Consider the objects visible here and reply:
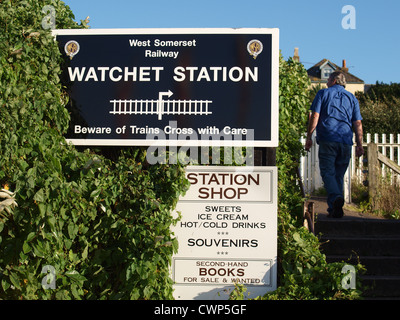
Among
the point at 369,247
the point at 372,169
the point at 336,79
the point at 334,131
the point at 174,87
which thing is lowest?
the point at 369,247

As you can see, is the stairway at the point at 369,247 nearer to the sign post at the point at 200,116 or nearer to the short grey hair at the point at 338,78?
the sign post at the point at 200,116

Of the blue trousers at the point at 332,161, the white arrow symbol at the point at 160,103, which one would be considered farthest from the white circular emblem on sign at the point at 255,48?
the blue trousers at the point at 332,161

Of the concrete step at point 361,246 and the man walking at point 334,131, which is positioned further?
the man walking at point 334,131

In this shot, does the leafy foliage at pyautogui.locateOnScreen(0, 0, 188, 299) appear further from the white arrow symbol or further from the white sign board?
the white arrow symbol

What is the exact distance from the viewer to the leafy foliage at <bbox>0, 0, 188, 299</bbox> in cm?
462

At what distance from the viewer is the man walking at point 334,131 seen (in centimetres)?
693

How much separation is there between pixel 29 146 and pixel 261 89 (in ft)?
7.46

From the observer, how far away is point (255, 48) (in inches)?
219

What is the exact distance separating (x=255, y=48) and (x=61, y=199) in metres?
2.39

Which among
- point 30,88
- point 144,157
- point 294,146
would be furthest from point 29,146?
point 294,146

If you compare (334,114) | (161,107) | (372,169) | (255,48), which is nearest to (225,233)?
(161,107)

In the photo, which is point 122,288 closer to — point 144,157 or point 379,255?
point 144,157

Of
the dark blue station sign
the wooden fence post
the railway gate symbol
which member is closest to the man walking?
the dark blue station sign

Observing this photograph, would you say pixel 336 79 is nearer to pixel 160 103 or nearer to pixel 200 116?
pixel 200 116
